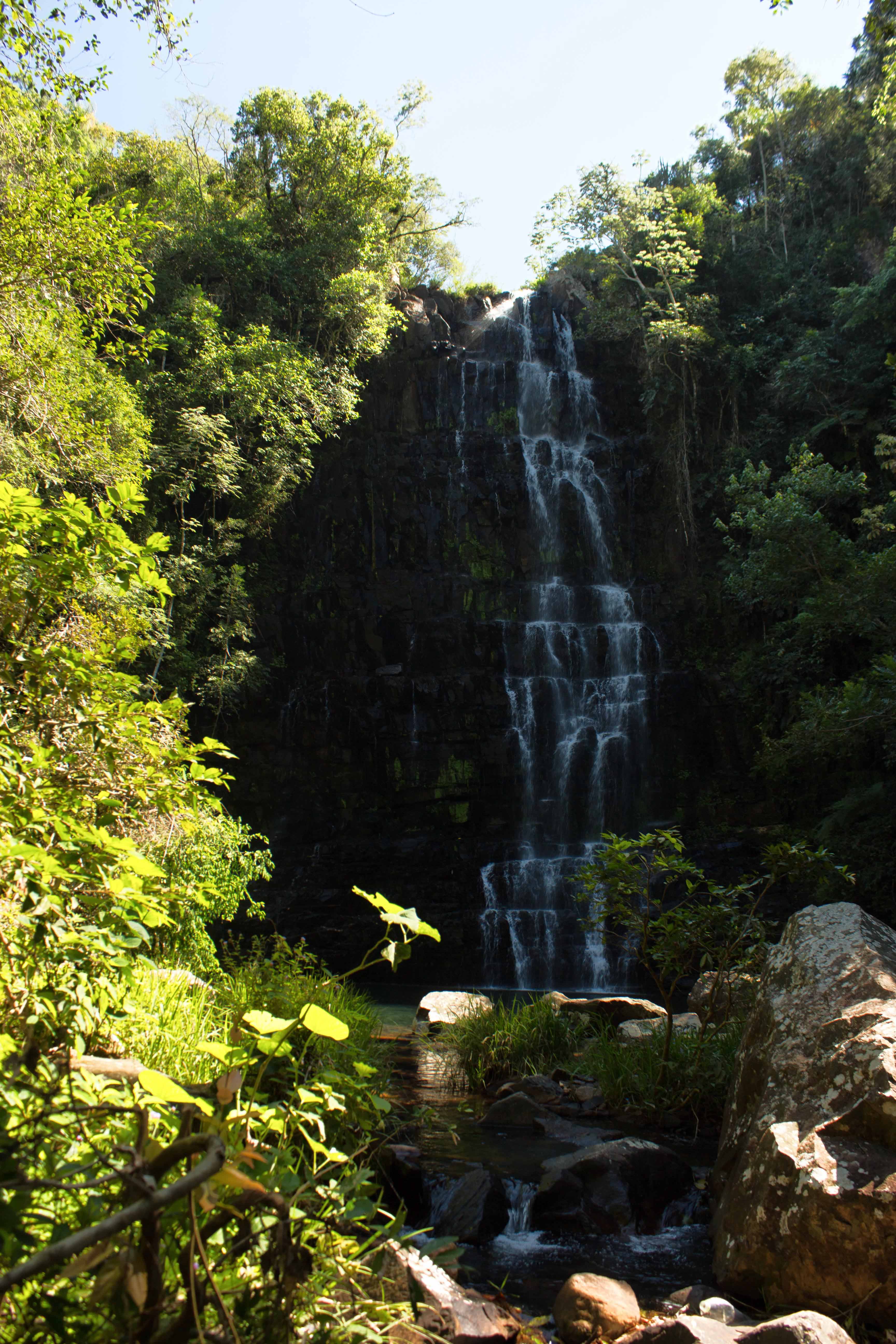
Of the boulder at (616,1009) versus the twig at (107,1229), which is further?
the boulder at (616,1009)

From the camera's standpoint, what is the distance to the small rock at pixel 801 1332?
2.65 metres

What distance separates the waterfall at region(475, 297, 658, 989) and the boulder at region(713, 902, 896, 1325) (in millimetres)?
9176

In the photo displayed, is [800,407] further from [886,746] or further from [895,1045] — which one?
[895,1045]

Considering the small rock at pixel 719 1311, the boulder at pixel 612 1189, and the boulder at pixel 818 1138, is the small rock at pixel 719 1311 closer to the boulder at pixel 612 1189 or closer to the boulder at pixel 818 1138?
the boulder at pixel 818 1138

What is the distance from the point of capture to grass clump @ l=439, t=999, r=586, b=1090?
7230 mm

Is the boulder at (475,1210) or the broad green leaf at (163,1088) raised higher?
the broad green leaf at (163,1088)

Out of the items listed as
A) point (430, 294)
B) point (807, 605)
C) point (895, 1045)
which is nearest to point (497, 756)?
point (807, 605)

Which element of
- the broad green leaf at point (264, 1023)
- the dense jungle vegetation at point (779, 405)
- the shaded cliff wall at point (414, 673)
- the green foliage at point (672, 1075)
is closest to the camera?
the broad green leaf at point (264, 1023)

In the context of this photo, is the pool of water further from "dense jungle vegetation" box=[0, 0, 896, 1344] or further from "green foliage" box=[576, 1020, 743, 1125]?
"dense jungle vegetation" box=[0, 0, 896, 1344]

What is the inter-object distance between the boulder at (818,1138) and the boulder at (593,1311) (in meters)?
0.48

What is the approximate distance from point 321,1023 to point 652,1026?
673 centimetres

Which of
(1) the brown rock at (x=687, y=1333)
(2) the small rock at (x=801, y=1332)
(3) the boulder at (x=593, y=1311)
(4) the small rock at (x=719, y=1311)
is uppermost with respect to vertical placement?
(2) the small rock at (x=801, y=1332)

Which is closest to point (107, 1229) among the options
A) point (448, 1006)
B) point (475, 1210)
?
point (475, 1210)

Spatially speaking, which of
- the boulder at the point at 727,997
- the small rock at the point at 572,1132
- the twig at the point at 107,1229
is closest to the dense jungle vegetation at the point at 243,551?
the twig at the point at 107,1229
